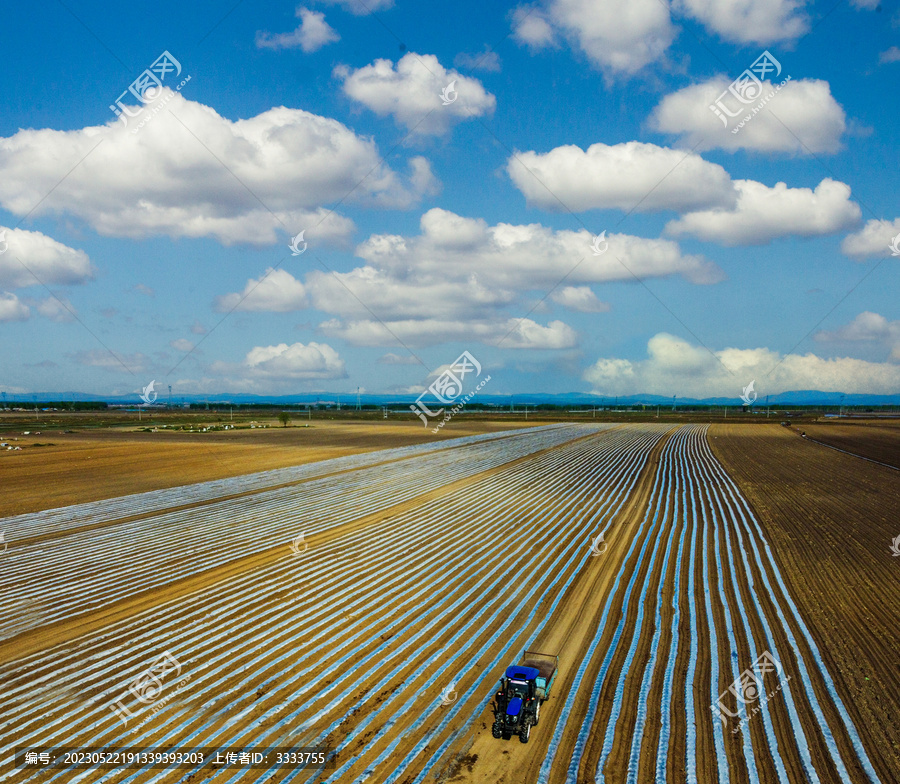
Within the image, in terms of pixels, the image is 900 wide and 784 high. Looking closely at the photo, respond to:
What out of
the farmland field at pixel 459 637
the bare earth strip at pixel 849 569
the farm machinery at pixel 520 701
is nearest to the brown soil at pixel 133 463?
the farmland field at pixel 459 637

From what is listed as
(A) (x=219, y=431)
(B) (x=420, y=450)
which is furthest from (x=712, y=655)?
(A) (x=219, y=431)

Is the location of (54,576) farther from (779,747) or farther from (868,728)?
(868,728)

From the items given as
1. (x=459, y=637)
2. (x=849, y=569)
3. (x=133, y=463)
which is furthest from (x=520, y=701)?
(x=133, y=463)

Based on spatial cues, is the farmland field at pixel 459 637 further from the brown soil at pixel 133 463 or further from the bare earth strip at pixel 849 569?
the brown soil at pixel 133 463

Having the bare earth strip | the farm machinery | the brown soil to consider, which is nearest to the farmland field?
the bare earth strip

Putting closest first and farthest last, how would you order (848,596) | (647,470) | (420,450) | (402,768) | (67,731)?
(402,768)
(67,731)
(848,596)
(647,470)
(420,450)

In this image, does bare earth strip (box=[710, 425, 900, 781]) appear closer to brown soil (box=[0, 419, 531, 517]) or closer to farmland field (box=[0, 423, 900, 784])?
farmland field (box=[0, 423, 900, 784])

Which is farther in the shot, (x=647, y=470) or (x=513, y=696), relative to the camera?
(x=647, y=470)
